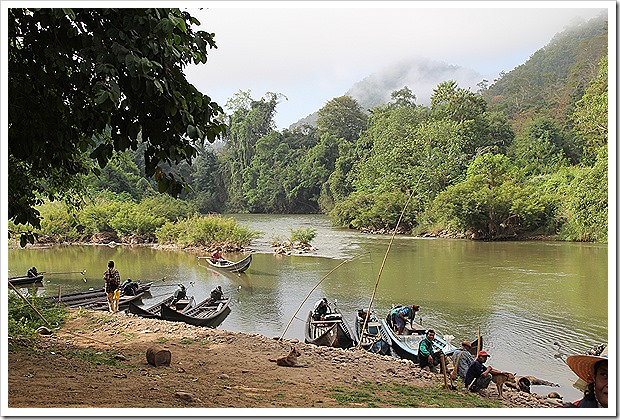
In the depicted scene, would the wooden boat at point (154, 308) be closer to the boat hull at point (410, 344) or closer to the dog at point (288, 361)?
the boat hull at point (410, 344)

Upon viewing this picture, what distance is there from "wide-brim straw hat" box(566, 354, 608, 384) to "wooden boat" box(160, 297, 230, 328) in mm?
5090

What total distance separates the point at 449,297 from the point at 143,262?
8.35 m

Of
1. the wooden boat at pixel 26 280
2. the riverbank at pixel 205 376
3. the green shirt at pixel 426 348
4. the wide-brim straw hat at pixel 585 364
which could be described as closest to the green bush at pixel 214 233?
the wooden boat at pixel 26 280

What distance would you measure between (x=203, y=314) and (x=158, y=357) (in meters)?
3.70

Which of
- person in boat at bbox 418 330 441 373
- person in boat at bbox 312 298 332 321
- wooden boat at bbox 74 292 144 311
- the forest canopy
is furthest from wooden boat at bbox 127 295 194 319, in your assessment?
person in boat at bbox 418 330 441 373

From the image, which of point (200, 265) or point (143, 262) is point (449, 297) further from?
point (143, 262)

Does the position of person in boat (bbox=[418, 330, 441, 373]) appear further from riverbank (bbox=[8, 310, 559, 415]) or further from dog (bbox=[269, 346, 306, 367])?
dog (bbox=[269, 346, 306, 367])

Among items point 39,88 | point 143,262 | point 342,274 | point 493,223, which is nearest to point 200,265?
point 143,262

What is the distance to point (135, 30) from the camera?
2322 mm

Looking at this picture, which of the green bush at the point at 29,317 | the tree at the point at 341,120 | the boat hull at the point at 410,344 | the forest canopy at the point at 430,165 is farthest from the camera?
the tree at the point at 341,120

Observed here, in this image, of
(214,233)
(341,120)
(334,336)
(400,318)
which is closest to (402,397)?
(334,336)

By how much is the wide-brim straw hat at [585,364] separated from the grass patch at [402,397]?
1039mm

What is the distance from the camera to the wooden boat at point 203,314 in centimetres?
669

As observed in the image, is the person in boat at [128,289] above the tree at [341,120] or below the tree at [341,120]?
below
